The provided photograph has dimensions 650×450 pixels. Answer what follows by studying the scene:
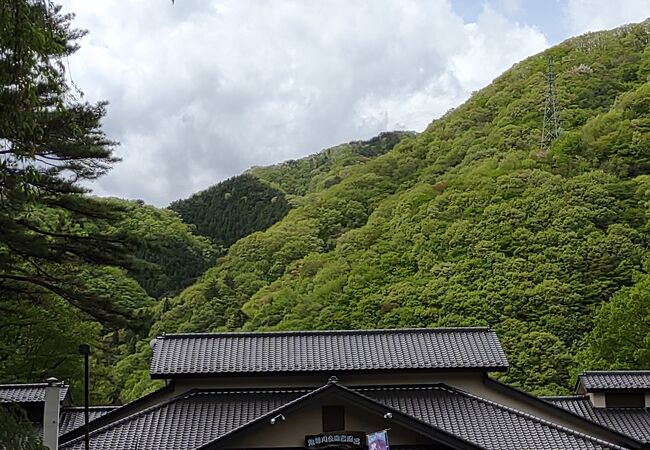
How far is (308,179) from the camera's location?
77.4m

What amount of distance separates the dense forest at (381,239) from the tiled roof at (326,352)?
1.09m

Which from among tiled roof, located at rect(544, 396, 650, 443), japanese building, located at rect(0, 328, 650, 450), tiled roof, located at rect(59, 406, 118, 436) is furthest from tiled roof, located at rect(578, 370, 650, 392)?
tiled roof, located at rect(59, 406, 118, 436)

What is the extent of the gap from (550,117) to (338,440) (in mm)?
46086

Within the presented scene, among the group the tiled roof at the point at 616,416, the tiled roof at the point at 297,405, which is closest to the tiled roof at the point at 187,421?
the tiled roof at the point at 297,405

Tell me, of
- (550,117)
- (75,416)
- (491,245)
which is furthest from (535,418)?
(550,117)

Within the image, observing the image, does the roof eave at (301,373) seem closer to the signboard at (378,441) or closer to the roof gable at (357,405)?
the roof gable at (357,405)

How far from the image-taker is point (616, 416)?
1694 centimetres

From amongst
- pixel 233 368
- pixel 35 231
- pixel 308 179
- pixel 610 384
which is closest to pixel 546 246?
pixel 610 384

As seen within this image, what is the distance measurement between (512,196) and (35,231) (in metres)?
32.7

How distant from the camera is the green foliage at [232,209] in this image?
197 feet

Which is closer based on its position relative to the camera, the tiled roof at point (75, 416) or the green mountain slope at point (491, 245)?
the tiled roof at point (75, 416)

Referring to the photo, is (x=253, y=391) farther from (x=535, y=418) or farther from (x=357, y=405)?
(x=535, y=418)

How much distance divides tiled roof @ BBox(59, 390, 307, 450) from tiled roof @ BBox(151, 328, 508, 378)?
1.93ft

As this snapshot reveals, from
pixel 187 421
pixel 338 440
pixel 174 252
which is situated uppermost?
pixel 174 252
